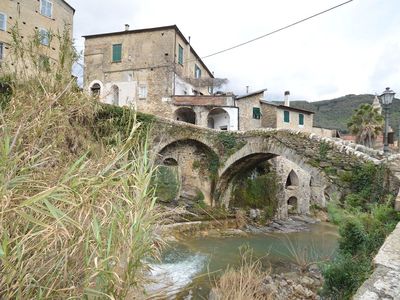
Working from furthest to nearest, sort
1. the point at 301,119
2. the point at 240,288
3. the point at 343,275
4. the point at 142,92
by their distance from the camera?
the point at 301,119 < the point at 142,92 < the point at 343,275 < the point at 240,288

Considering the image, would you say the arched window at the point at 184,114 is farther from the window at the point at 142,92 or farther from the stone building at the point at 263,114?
the stone building at the point at 263,114

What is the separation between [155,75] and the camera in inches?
722

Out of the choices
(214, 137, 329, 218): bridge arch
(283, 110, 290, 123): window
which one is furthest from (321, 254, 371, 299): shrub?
(283, 110, 290, 123): window

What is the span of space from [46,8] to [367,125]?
2268cm

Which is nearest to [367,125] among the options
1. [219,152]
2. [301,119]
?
[301,119]

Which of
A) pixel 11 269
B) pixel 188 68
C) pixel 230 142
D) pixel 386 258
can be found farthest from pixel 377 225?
pixel 188 68

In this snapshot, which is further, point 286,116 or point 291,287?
point 286,116

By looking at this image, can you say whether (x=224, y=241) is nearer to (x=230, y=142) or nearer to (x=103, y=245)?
(x=230, y=142)

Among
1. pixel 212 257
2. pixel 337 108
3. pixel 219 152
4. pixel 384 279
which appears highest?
pixel 337 108

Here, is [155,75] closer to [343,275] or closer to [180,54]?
[180,54]

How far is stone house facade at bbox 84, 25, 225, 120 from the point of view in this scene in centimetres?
1800

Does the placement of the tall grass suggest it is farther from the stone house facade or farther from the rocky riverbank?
the stone house facade

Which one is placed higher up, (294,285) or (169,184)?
(169,184)

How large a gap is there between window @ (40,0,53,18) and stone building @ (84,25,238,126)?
279 cm
